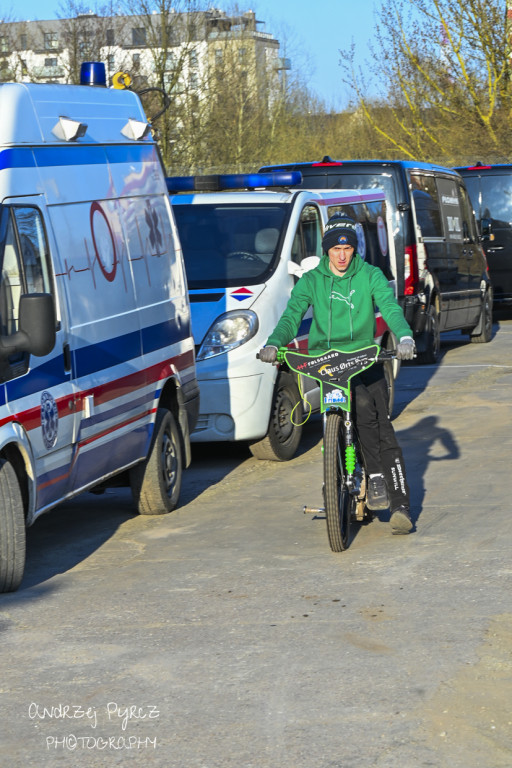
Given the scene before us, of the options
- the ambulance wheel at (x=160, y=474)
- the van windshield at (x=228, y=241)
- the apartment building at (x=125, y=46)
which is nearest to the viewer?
the ambulance wheel at (x=160, y=474)

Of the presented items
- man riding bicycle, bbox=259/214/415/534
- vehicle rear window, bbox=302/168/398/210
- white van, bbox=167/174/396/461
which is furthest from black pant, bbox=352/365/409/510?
vehicle rear window, bbox=302/168/398/210

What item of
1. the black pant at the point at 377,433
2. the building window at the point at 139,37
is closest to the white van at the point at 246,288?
the black pant at the point at 377,433

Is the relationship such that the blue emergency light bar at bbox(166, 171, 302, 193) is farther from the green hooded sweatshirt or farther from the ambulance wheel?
the green hooded sweatshirt

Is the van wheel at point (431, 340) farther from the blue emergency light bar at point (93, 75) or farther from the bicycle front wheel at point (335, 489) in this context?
the bicycle front wheel at point (335, 489)

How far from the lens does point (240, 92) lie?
127ft

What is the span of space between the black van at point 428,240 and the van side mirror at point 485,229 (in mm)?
1115

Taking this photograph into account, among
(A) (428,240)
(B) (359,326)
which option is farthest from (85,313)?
(A) (428,240)

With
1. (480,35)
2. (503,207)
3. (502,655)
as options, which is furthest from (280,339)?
(480,35)

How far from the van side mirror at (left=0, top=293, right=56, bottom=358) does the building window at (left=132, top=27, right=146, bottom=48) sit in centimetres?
3066

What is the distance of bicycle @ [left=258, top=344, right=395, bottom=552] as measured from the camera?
6930 mm

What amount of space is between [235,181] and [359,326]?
181 inches

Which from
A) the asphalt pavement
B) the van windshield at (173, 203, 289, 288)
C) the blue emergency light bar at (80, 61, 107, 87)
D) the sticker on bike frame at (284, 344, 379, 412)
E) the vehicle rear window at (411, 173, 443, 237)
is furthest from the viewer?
the vehicle rear window at (411, 173, 443, 237)

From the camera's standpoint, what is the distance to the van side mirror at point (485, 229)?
65.9 ft

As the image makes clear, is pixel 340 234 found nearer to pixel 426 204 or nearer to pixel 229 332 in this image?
pixel 229 332
